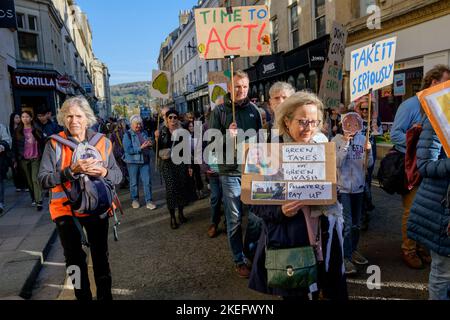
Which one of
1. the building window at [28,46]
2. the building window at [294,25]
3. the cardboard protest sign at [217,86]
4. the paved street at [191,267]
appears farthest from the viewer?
the building window at [28,46]

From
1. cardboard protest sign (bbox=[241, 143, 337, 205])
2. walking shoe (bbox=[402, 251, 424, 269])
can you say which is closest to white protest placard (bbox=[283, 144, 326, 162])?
cardboard protest sign (bbox=[241, 143, 337, 205])

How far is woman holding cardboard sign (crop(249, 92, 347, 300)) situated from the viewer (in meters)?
2.17

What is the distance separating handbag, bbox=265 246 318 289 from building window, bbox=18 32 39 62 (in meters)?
20.9

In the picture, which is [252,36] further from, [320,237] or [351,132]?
[320,237]

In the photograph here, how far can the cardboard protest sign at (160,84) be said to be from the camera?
8.74 m

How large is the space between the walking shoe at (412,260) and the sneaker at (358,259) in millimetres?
407

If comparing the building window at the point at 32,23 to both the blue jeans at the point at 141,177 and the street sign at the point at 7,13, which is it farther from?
the blue jeans at the point at 141,177

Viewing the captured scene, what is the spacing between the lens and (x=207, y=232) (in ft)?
17.8

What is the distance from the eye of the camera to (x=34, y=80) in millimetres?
18469

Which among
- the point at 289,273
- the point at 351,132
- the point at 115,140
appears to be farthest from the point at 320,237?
the point at 115,140

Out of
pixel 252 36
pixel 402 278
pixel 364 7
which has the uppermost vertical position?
pixel 364 7

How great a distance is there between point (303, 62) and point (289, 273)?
48.4 feet

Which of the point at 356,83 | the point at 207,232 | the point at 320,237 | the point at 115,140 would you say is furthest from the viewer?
the point at 115,140

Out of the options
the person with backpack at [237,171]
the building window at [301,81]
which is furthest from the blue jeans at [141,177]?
the building window at [301,81]
